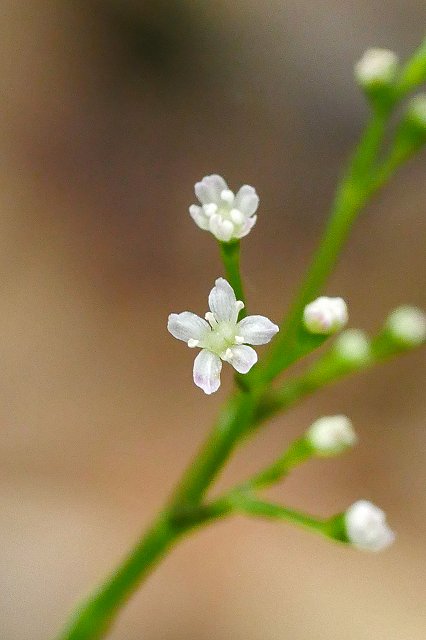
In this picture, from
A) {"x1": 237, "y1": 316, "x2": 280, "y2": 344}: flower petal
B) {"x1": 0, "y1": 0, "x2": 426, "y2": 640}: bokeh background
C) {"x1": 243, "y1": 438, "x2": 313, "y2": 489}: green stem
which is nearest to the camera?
{"x1": 237, "y1": 316, "x2": 280, "y2": 344}: flower petal

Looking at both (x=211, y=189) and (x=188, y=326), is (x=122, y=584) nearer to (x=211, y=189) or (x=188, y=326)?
(x=188, y=326)

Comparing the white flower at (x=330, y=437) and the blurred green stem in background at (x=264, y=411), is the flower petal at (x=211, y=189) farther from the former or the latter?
the white flower at (x=330, y=437)

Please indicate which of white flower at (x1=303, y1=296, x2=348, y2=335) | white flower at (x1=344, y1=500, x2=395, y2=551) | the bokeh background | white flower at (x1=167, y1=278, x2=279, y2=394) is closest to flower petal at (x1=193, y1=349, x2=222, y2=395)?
white flower at (x1=167, y1=278, x2=279, y2=394)

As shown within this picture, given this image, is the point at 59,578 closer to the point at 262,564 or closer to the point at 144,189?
the point at 262,564

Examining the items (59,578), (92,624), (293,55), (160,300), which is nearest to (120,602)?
(92,624)

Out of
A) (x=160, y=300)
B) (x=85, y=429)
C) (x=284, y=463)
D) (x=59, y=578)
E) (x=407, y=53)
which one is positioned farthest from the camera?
(x=407, y=53)

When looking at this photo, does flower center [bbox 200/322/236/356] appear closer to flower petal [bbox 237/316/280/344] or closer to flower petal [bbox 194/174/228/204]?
flower petal [bbox 237/316/280/344]

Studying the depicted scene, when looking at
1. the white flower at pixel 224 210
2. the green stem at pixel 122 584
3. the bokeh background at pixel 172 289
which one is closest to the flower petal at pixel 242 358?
the white flower at pixel 224 210
